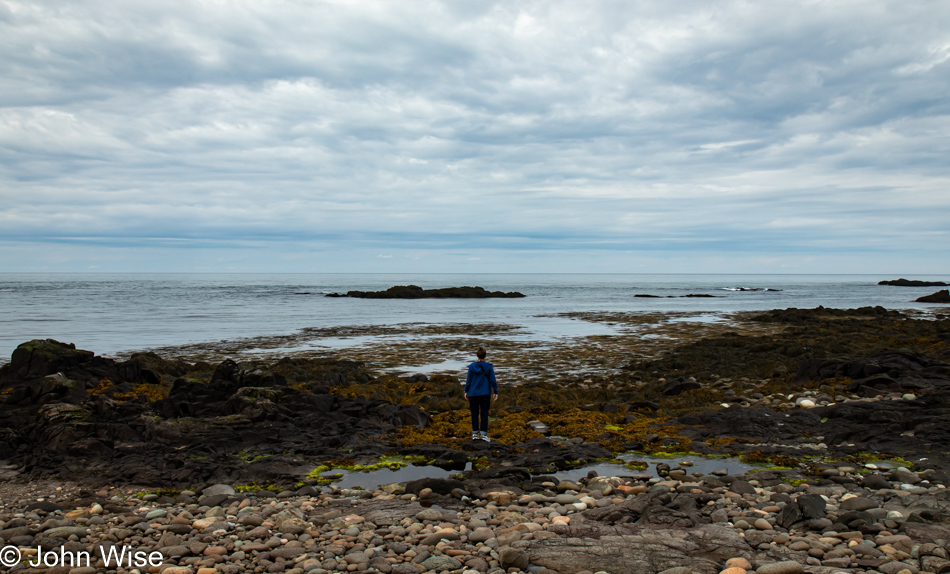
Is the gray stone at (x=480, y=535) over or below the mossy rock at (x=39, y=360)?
below

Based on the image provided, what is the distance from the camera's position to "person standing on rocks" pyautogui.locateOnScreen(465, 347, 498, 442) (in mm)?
11141

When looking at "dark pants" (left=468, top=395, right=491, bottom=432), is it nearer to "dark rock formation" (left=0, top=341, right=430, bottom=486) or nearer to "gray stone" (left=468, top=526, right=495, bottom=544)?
"dark rock formation" (left=0, top=341, right=430, bottom=486)

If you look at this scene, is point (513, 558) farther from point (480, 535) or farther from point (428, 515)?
point (428, 515)

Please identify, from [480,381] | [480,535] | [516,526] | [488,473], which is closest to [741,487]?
[516,526]

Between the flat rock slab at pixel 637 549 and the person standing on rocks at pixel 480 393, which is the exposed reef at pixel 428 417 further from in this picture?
the flat rock slab at pixel 637 549

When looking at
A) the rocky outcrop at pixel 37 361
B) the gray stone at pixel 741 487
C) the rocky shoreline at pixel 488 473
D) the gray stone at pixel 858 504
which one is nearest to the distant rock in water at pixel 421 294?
the rocky outcrop at pixel 37 361

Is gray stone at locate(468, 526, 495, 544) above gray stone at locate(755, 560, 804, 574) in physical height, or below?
below

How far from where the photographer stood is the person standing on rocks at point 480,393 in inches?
439

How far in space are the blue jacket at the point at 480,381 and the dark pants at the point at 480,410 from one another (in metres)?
0.11

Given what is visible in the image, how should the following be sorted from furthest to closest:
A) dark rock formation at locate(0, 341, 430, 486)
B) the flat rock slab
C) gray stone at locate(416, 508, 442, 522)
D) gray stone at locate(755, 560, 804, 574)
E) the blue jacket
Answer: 1. the blue jacket
2. dark rock formation at locate(0, 341, 430, 486)
3. gray stone at locate(416, 508, 442, 522)
4. the flat rock slab
5. gray stone at locate(755, 560, 804, 574)

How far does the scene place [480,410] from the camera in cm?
1140

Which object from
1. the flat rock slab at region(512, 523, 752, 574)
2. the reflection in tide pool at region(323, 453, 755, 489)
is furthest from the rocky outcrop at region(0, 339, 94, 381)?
the flat rock slab at region(512, 523, 752, 574)

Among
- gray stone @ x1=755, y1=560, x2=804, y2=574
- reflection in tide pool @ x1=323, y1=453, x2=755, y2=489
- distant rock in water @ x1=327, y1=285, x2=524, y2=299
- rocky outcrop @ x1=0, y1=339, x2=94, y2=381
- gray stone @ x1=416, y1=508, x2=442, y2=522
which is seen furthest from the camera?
distant rock in water @ x1=327, y1=285, x2=524, y2=299

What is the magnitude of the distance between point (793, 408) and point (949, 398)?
9.43 feet
